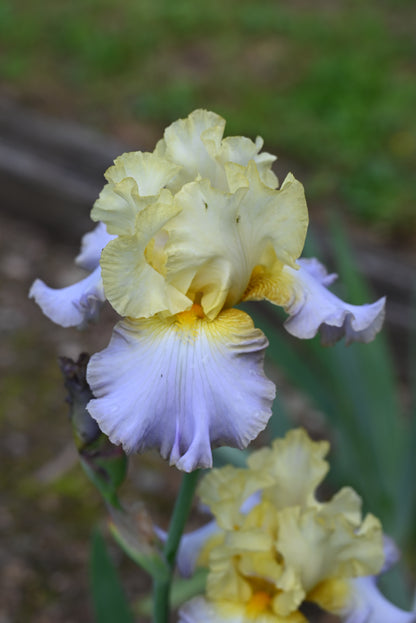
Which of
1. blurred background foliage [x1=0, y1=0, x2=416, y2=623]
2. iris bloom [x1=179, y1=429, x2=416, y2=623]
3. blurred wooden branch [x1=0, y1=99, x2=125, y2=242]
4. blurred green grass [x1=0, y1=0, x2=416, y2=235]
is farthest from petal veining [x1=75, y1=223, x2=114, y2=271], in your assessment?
blurred green grass [x1=0, y1=0, x2=416, y2=235]

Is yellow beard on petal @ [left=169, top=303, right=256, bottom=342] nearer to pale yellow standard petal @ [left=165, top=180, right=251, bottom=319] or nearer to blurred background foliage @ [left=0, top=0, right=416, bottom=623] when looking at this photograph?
pale yellow standard petal @ [left=165, top=180, right=251, bottom=319]

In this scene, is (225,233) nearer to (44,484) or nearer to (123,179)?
(123,179)

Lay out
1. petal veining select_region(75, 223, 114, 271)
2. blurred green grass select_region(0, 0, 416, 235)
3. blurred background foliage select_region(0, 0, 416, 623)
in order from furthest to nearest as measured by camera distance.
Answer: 1. blurred green grass select_region(0, 0, 416, 235)
2. blurred background foliage select_region(0, 0, 416, 623)
3. petal veining select_region(75, 223, 114, 271)

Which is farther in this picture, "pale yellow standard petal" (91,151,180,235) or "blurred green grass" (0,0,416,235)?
"blurred green grass" (0,0,416,235)

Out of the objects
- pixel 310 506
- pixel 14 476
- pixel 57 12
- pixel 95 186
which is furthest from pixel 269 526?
pixel 57 12

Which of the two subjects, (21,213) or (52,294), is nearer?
(52,294)

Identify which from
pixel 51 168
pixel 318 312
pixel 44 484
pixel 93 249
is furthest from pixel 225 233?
pixel 51 168

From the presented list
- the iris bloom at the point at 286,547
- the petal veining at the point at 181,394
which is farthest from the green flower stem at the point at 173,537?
the petal veining at the point at 181,394

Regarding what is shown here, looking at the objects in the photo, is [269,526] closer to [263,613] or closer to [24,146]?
[263,613]
